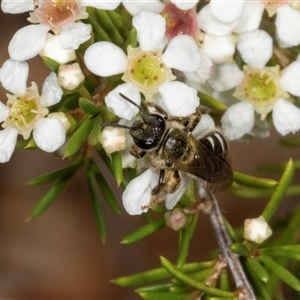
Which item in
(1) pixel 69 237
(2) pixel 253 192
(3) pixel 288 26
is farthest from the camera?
Answer: (1) pixel 69 237

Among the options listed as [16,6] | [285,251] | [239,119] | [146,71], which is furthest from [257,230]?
[16,6]

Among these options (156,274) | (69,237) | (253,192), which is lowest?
(69,237)

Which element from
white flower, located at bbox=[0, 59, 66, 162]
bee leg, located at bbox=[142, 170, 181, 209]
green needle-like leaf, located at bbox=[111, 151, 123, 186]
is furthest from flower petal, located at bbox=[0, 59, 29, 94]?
bee leg, located at bbox=[142, 170, 181, 209]

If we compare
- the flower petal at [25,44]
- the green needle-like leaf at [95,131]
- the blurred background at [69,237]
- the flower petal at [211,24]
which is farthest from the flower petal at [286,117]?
the blurred background at [69,237]

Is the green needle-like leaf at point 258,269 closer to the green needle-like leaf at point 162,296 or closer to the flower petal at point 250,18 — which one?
the green needle-like leaf at point 162,296

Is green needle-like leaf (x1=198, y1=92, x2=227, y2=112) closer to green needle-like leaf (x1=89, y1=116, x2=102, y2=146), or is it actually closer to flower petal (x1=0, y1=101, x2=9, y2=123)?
green needle-like leaf (x1=89, y1=116, x2=102, y2=146)

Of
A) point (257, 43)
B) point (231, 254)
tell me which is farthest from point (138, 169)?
point (257, 43)

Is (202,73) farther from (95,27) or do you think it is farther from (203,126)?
(95,27)
